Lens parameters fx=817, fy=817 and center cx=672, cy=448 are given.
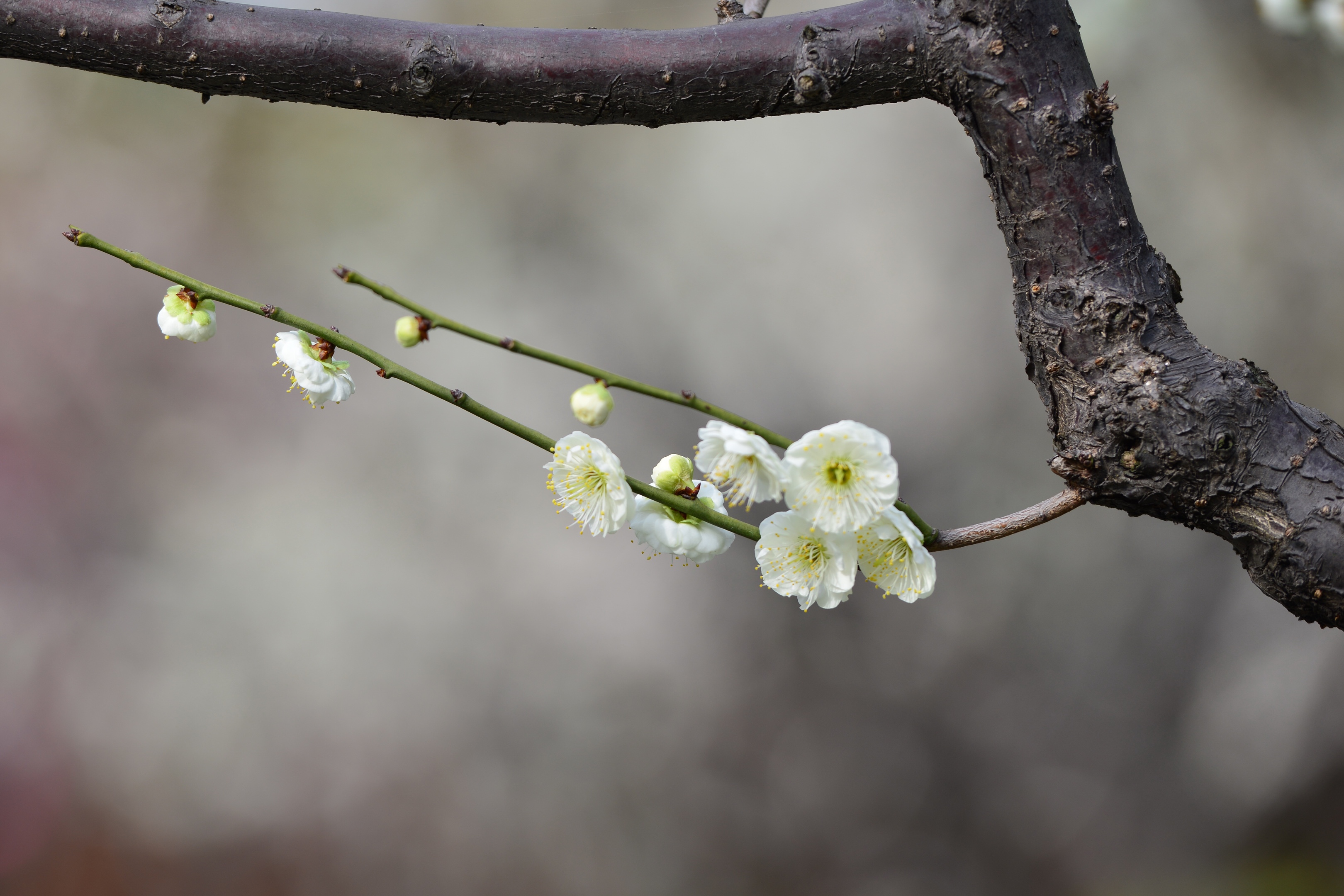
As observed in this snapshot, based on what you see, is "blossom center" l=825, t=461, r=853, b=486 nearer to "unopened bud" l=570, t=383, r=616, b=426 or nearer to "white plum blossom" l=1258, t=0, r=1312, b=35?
"unopened bud" l=570, t=383, r=616, b=426

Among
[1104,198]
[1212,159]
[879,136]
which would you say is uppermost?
[1212,159]

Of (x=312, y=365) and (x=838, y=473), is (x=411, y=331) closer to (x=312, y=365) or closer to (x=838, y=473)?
(x=312, y=365)

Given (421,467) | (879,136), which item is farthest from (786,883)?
(879,136)

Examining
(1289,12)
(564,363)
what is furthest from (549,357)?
(1289,12)

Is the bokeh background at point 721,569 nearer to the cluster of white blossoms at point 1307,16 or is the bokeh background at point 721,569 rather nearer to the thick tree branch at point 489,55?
the cluster of white blossoms at point 1307,16

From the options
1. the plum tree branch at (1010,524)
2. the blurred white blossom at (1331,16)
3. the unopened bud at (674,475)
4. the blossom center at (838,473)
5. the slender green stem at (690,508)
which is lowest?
the slender green stem at (690,508)

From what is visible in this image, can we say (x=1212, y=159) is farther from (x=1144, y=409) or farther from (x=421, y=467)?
(x=421, y=467)

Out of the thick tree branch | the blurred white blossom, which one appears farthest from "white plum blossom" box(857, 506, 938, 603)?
the blurred white blossom

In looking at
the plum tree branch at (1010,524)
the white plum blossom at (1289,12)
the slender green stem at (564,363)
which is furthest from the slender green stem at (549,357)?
the white plum blossom at (1289,12)
